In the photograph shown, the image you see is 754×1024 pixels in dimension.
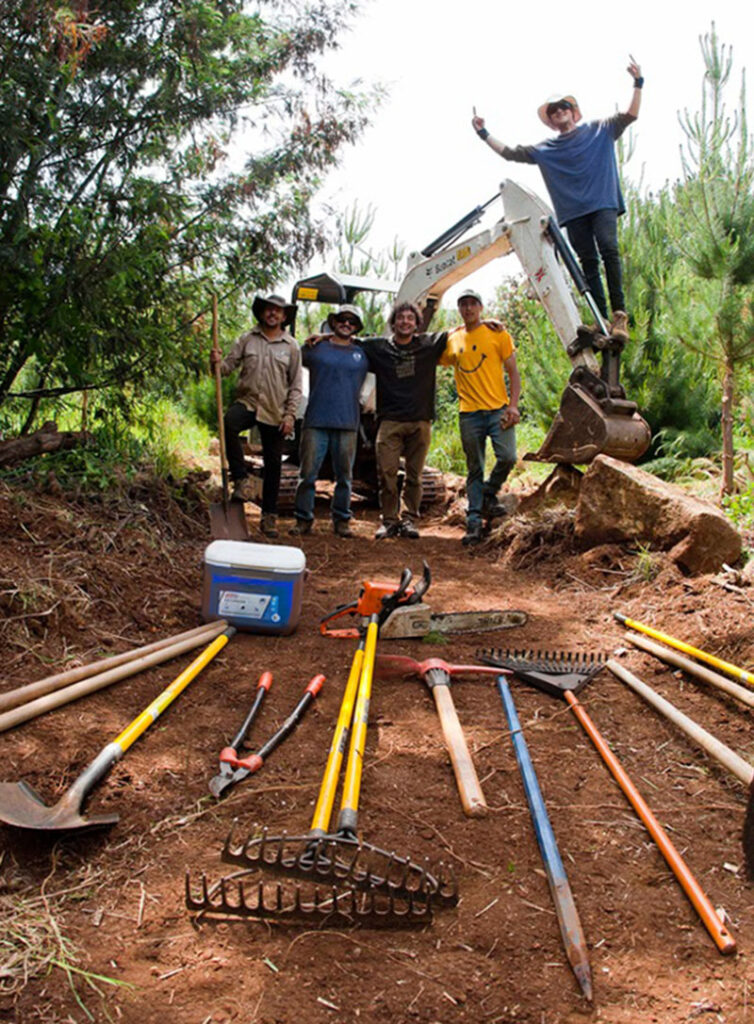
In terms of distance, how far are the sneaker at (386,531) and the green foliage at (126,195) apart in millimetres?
2144

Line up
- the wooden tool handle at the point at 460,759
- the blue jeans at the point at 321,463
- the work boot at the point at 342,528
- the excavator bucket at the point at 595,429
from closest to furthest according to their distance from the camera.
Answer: the wooden tool handle at the point at 460,759 → the excavator bucket at the point at 595,429 → the blue jeans at the point at 321,463 → the work boot at the point at 342,528

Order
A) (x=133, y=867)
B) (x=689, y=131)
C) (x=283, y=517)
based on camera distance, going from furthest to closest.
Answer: (x=283, y=517) → (x=689, y=131) → (x=133, y=867)

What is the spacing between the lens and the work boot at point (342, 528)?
282 inches

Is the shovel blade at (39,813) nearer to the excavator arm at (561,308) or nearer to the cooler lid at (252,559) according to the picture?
the cooler lid at (252,559)

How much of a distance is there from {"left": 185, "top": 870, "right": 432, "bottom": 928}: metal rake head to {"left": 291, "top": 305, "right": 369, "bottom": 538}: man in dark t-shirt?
16.8 ft

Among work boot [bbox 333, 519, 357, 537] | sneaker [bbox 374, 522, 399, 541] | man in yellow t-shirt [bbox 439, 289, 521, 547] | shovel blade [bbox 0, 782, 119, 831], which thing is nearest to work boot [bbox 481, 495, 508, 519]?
Answer: man in yellow t-shirt [bbox 439, 289, 521, 547]

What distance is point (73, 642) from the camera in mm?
3873

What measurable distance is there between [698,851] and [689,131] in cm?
695

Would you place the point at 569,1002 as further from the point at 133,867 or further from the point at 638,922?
the point at 133,867

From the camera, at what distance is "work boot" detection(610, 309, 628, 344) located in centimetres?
597

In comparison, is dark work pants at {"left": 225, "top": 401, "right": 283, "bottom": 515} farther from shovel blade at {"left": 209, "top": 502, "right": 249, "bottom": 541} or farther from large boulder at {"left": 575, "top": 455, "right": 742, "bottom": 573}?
large boulder at {"left": 575, "top": 455, "right": 742, "bottom": 573}

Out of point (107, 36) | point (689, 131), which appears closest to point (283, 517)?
point (107, 36)

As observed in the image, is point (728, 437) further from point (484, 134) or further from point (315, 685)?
point (315, 685)

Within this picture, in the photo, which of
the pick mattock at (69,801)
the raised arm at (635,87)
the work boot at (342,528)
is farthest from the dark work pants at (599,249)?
the pick mattock at (69,801)
